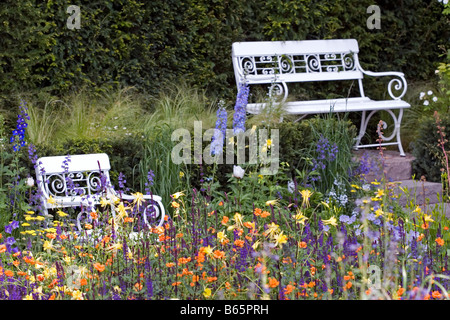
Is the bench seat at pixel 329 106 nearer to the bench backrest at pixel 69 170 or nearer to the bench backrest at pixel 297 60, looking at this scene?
the bench backrest at pixel 297 60

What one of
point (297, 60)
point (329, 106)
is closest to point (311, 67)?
point (297, 60)

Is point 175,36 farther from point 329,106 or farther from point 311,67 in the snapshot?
point 329,106

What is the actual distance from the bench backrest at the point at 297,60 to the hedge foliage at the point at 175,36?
165 mm

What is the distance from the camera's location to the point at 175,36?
630 cm

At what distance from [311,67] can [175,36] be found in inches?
61.2

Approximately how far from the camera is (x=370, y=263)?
2.69 m

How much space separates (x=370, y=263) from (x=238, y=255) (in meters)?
0.57

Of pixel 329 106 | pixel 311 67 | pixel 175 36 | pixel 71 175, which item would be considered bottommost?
pixel 71 175

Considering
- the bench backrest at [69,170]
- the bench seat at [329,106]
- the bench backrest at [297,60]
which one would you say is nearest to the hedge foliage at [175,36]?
the bench backrest at [297,60]

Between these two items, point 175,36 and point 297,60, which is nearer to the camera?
point 175,36
